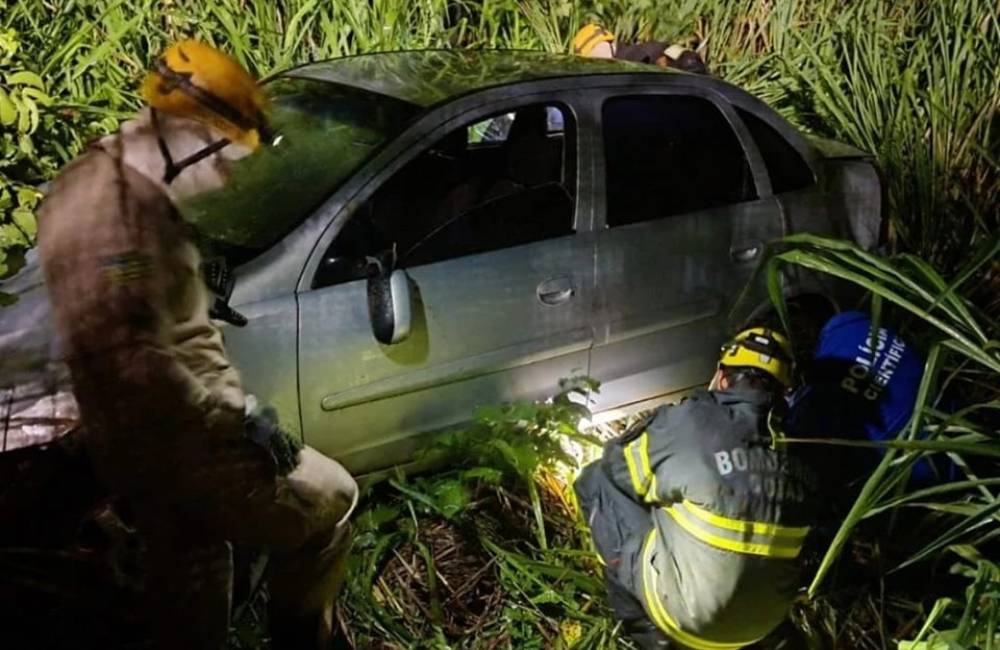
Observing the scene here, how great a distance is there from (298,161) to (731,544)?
5.87 feet

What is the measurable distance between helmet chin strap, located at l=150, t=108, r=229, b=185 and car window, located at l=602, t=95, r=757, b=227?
1.67 m

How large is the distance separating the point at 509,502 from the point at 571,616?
439mm

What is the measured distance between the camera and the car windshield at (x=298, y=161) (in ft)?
8.77

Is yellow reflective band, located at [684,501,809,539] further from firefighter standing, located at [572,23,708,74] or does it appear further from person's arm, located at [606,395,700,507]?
firefighter standing, located at [572,23,708,74]

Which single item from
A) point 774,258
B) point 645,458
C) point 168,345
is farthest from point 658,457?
point 168,345

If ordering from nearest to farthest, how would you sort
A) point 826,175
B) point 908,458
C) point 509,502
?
1. point 908,458
2. point 509,502
3. point 826,175

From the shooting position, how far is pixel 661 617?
7.50 ft

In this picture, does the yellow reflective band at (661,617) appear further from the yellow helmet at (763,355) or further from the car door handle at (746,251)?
the car door handle at (746,251)

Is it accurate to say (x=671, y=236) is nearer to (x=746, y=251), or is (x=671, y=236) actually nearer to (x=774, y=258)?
(x=746, y=251)

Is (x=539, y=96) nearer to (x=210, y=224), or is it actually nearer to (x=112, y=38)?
(x=210, y=224)

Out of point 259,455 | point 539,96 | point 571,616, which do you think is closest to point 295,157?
point 539,96

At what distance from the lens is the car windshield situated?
2.67 metres

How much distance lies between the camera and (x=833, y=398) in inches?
97.6

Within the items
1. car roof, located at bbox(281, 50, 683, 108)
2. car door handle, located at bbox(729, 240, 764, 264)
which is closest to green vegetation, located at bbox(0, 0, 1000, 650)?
car door handle, located at bbox(729, 240, 764, 264)
